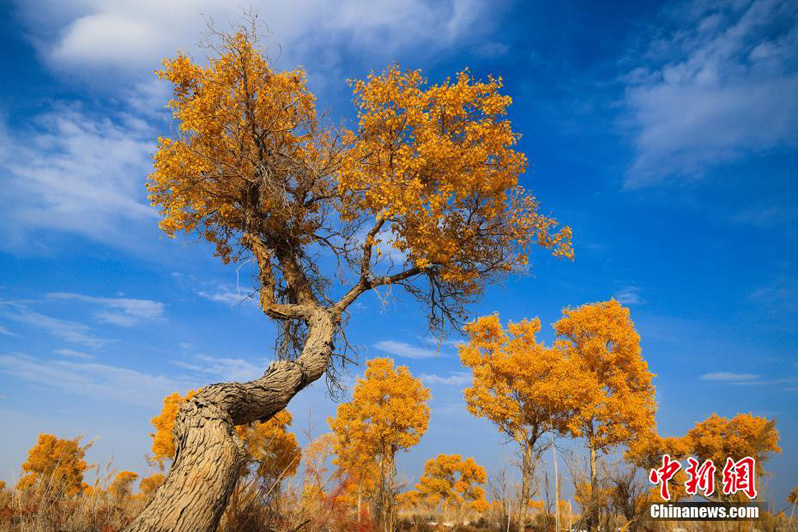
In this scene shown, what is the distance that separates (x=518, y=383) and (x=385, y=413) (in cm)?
760

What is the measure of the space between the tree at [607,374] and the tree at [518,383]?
90 centimetres

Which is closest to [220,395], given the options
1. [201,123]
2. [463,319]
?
[201,123]

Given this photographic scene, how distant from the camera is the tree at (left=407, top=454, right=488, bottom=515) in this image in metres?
36.8

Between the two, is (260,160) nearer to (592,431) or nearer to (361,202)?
(361,202)

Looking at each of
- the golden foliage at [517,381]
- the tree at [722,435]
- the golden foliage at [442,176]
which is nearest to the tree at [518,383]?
the golden foliage at [517,381]

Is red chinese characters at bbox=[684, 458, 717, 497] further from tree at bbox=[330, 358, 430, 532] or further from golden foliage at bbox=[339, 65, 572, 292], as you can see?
tree at bbox=[330, 358, 430, 532]

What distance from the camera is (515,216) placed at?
1220cm

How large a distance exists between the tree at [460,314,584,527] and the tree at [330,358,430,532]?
4.39 m

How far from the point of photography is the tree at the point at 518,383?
72.1 feet

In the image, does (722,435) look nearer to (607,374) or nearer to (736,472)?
(607,374)

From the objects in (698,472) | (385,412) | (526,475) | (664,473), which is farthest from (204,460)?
(385,412)

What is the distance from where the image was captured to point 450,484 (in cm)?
3731

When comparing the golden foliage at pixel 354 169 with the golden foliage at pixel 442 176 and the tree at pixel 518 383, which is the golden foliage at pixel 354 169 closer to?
the golden foliage at pixel 442 176

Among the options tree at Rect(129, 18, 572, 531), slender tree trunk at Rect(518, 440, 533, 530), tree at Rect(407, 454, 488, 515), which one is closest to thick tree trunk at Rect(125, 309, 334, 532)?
tree at Rect(129, 18, 572, 531)
